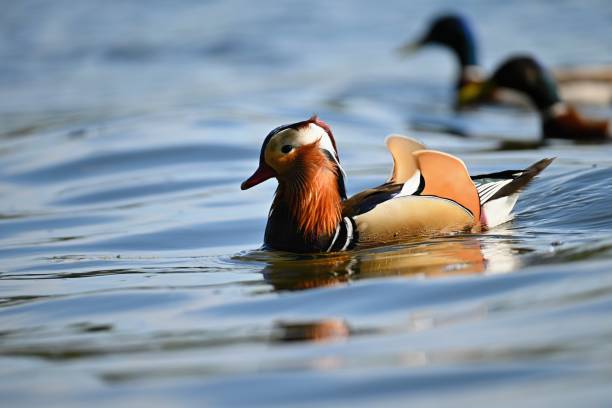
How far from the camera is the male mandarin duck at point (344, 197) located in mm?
6879

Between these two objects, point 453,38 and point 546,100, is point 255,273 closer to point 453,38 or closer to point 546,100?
point 546,100

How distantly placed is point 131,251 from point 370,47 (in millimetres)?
13958

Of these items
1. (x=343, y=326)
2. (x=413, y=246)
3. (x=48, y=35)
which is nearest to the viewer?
(x=343, y=326)

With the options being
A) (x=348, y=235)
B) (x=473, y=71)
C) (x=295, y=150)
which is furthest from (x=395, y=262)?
(x=473, y=71)

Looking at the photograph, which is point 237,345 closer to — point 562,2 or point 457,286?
point 457,286

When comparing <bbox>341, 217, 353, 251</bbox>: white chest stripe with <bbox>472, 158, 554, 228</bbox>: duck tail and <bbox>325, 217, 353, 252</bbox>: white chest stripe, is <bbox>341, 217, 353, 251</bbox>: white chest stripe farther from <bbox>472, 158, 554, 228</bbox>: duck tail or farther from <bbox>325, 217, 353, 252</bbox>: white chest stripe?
<bbox>472, 158, 554, 228</bbox>: duck tail

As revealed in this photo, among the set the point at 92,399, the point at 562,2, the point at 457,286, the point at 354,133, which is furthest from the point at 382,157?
the point at 562,2

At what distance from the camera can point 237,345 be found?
496 cm

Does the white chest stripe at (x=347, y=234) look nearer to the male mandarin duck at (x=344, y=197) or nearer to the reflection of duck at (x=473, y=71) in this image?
the male mandarin duck at (x=344, y=197)

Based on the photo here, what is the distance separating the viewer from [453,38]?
1909 centimetres

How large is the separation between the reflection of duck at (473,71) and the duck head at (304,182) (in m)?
9.93

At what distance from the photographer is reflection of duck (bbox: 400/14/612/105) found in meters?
16.3

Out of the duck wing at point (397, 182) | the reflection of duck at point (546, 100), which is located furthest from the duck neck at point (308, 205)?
the reflection of duck at point (546, 100)

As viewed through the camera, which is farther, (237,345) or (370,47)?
(370,47)
